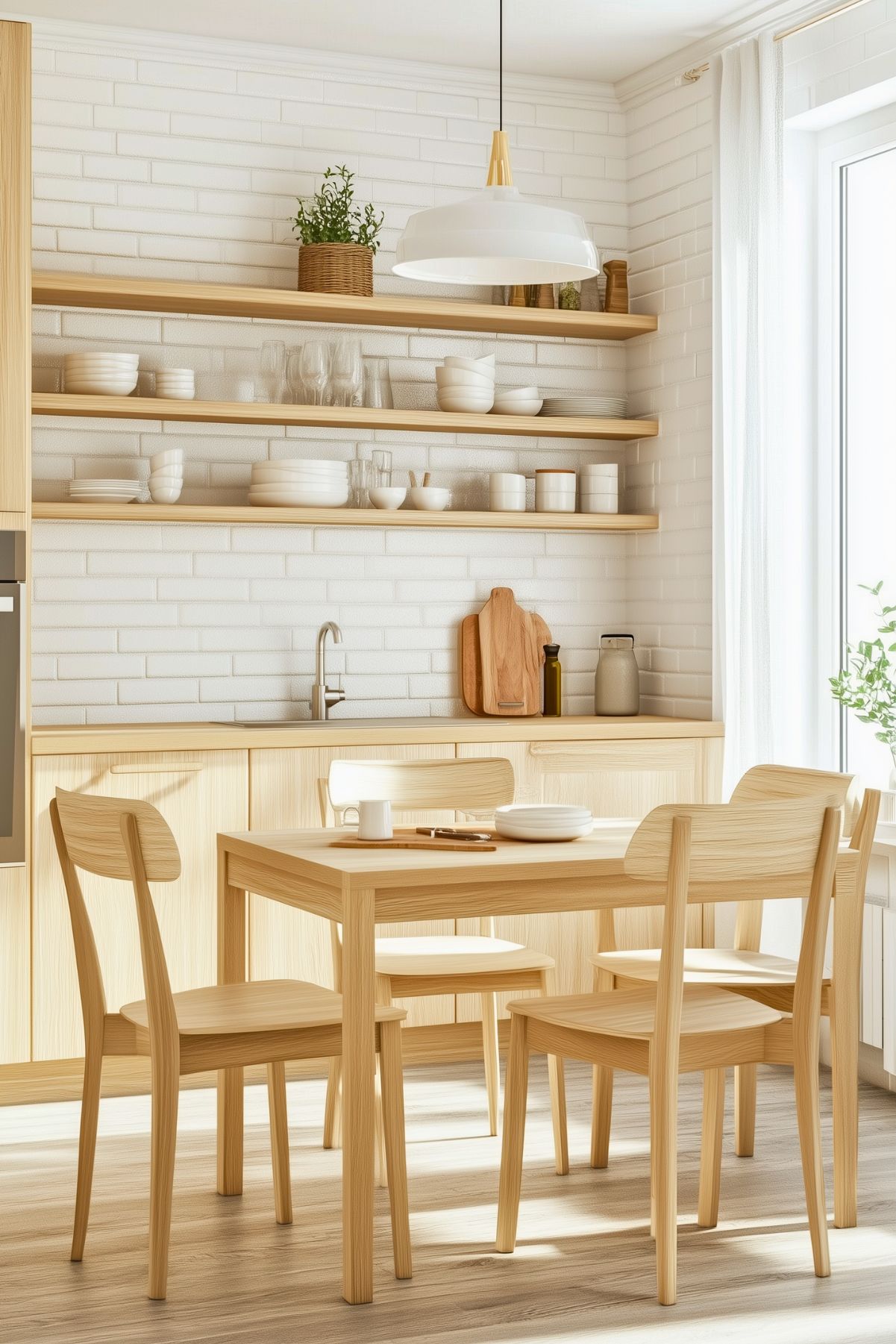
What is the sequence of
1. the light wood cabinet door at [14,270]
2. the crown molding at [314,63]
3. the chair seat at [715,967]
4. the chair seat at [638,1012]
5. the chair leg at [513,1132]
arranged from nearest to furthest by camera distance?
the chair seat at [638,1012]
the chair leg at [513,1132]
the chair seat at [715,967]
the light wood cabinet door at [14,270]
the crown molding at [314,63]

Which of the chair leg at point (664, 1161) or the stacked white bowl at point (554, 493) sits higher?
the stacked white bowl at point (554, 493)

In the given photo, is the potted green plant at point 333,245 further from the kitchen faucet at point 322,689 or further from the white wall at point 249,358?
the kitchen faucet at point 322,689

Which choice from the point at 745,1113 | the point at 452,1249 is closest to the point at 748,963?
the point at 745,1113

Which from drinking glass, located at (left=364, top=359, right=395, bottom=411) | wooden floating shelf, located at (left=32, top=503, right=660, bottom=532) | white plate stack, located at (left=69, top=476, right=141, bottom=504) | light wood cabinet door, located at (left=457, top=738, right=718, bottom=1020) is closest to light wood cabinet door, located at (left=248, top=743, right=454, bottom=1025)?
light wood cabinet door, located at (left=457, top=738, right=718, bottom=1020)

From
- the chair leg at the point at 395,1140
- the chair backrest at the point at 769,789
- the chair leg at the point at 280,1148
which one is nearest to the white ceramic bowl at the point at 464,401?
the chair backrest at the point at 769,789

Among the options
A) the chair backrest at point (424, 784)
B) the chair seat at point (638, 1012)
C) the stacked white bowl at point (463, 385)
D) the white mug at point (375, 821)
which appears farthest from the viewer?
the stacked white bowl at point (463, 385)

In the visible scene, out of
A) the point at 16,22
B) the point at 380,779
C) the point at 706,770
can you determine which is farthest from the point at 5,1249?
the point at 16,22

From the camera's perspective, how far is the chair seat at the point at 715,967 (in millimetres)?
3271

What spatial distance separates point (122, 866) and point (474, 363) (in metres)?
2.54

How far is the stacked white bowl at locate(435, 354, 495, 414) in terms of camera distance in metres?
4.86

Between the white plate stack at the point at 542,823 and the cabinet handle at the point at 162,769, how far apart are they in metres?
1.19

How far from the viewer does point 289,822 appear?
4250 millimetres

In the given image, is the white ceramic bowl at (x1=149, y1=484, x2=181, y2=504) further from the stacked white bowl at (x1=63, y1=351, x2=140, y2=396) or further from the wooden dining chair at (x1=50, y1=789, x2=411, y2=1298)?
the wooden dining chair at (x1=50, y1=789, x2=411, y2=1298)

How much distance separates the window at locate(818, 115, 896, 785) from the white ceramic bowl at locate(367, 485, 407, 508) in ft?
4.00
